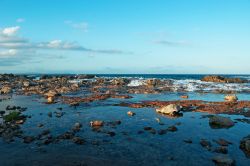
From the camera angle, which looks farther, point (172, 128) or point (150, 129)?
point (172, 128)

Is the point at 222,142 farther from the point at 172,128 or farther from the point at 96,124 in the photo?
the point at 96,124

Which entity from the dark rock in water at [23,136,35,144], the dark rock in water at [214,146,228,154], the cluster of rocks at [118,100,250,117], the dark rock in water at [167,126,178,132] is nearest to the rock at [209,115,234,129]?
the dark rock in water at [167,126,178,132]

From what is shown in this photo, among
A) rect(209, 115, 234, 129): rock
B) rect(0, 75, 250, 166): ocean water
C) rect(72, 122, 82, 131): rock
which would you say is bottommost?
rect(0, 75, 250, 166): ocean water

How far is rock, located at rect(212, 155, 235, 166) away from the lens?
24.9 meters

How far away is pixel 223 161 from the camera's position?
25.0 metres

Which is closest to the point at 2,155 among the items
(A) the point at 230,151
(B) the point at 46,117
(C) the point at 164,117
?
(B) the point at 46,117

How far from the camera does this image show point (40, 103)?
5816 cm

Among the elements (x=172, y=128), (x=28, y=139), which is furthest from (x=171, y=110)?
(x=28, y=139)

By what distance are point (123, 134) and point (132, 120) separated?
7.58m

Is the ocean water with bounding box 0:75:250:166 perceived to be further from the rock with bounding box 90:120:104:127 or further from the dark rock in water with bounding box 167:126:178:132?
the dark rock in water with bounding box 167:126:178:132

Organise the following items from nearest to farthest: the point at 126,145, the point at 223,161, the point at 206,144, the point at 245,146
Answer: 1. the point at 223,161
2. the point at 245,146
3. the point at 126,145
4. the point at 206,144

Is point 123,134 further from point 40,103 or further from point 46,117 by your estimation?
point 40,103

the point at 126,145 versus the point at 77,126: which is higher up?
the point at 77,126

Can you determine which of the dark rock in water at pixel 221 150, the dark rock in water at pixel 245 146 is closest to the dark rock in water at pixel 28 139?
the dark rock in water at pixel 221 150
